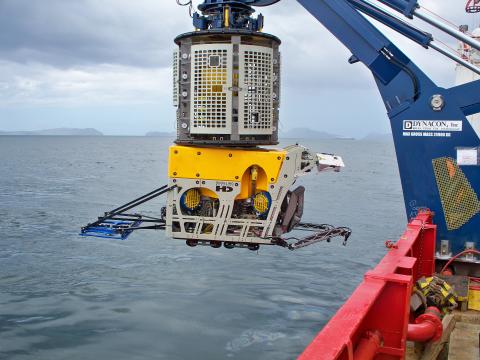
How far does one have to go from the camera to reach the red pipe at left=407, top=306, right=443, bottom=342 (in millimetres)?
4078

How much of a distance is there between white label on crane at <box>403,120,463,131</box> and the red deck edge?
13.1ft

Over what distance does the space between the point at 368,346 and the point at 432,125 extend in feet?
18.3

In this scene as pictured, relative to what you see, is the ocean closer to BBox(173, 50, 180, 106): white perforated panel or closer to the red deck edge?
BBox(173, 50, 180, 106): white perforated panel

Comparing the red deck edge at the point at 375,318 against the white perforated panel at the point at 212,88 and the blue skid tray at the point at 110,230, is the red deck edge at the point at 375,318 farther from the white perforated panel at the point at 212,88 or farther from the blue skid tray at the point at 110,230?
the blue skid tray at the point at 110,230

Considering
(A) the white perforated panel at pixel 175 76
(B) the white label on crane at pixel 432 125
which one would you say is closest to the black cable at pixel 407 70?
(B) the white label on crane at pixel 432 125

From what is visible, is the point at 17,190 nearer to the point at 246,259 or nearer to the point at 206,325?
the point at 246,259

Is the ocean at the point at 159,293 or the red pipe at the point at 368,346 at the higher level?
the red pipe at the point at 368,346

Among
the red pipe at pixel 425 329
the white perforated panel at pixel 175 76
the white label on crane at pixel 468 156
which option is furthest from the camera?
the white label on crane at pixel 468 156

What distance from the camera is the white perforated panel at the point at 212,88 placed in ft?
23.2

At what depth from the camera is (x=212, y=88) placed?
715 centimetres

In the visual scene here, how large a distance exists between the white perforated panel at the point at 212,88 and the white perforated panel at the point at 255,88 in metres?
A: 0.18

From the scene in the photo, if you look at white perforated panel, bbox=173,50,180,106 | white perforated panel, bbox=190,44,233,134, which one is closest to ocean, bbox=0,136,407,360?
white perforated panel, bbox=190,44,233,134

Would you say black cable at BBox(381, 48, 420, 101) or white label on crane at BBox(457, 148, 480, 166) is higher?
black cable at BBox(381, 48, 420, 101)

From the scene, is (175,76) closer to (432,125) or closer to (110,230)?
(110,230)
